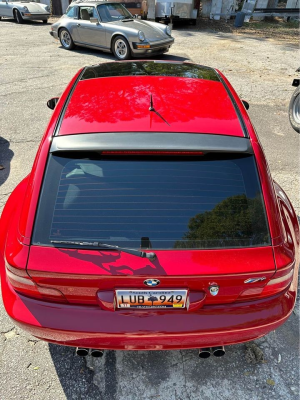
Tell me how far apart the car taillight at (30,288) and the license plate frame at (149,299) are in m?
0.37

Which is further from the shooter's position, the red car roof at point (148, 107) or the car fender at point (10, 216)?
the car fender at point (10, 216)

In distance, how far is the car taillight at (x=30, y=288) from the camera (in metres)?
1.77

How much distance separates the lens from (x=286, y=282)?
6.15 feet

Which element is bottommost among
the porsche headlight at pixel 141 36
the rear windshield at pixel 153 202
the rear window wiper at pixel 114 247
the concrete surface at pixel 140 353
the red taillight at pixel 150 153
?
the concrete surface at pixel 140 353

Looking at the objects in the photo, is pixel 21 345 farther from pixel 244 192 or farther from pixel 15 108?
pixel 15 108

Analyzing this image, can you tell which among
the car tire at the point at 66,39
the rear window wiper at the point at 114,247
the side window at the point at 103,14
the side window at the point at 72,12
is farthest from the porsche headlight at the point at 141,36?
the rear window wiper at the point at 114,247

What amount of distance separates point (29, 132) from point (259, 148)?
4.74 meters

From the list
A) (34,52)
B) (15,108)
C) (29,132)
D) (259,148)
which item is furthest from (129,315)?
(34,52)

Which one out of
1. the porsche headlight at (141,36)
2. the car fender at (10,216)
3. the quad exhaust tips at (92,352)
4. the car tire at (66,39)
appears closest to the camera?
the quad exhaust tips at (92,352)

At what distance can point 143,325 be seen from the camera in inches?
69.3

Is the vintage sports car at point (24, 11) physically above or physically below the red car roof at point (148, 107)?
above

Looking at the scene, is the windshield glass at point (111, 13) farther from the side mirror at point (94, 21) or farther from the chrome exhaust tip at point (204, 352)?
the chrome exhaust tip at point (204, 352)

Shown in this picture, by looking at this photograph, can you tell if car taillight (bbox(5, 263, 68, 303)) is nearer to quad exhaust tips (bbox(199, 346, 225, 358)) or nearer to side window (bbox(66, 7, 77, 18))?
quad exhaust tips (bbox(199, 346, 225, 358))

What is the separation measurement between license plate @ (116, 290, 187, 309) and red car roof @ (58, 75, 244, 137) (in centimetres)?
100
